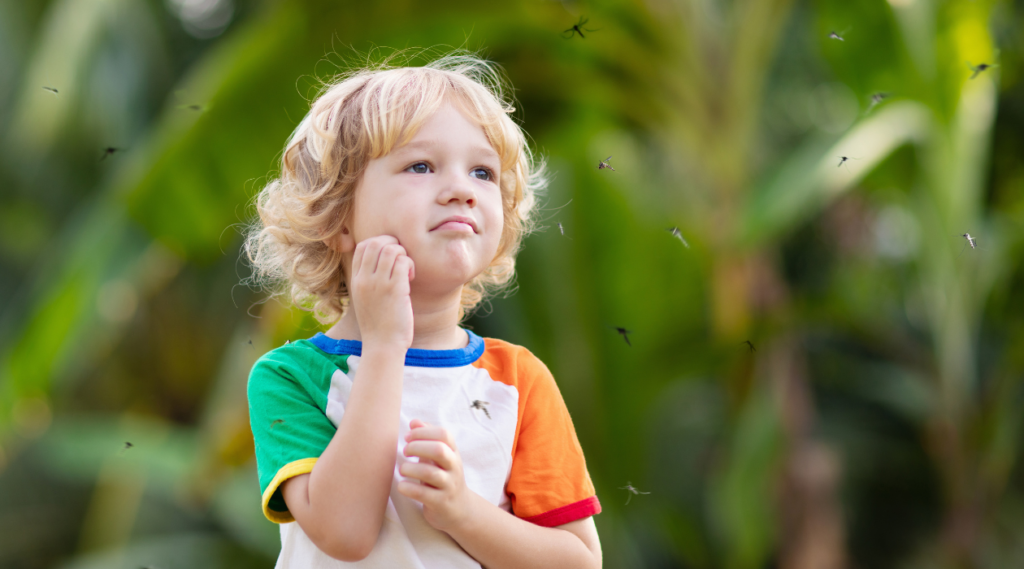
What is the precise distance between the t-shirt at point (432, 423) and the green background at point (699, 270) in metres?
0.60

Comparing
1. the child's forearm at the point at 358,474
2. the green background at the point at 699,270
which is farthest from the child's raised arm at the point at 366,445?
the green background at the point at 699,270

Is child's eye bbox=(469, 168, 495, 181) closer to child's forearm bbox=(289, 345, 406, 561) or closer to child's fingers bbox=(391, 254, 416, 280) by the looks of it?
child's fingers bbox=(391, 254, 416, 280)

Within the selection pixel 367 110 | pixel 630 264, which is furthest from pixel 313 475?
pixel 630 264

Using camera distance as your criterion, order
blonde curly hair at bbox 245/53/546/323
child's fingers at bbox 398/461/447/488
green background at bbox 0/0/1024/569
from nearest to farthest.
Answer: child's fingers at bbox 398/461/447/488, blonde curly hair at bbox 245/53/546/323, green background at bbox 0/0/1024/569

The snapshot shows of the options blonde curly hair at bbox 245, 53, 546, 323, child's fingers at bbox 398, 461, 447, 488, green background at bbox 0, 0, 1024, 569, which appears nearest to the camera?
child's fingers at bbox 398, 461, 447, 488

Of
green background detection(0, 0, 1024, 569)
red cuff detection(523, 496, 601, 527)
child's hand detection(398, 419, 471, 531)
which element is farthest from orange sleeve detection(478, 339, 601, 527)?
green background detection(0, 0, 1024, 569)

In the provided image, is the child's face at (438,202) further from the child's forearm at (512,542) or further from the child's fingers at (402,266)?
the child's forearm at (512,542)

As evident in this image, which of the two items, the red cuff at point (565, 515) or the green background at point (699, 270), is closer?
the red cuff at point (565, 515)

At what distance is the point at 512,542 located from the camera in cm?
78

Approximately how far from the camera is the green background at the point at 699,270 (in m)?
2.09

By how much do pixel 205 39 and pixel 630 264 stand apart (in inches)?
134

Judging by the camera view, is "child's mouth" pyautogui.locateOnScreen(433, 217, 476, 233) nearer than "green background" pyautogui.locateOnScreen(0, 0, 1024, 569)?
Yes

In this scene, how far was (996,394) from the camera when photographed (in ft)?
8.39

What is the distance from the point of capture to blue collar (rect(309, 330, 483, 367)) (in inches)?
33.0
